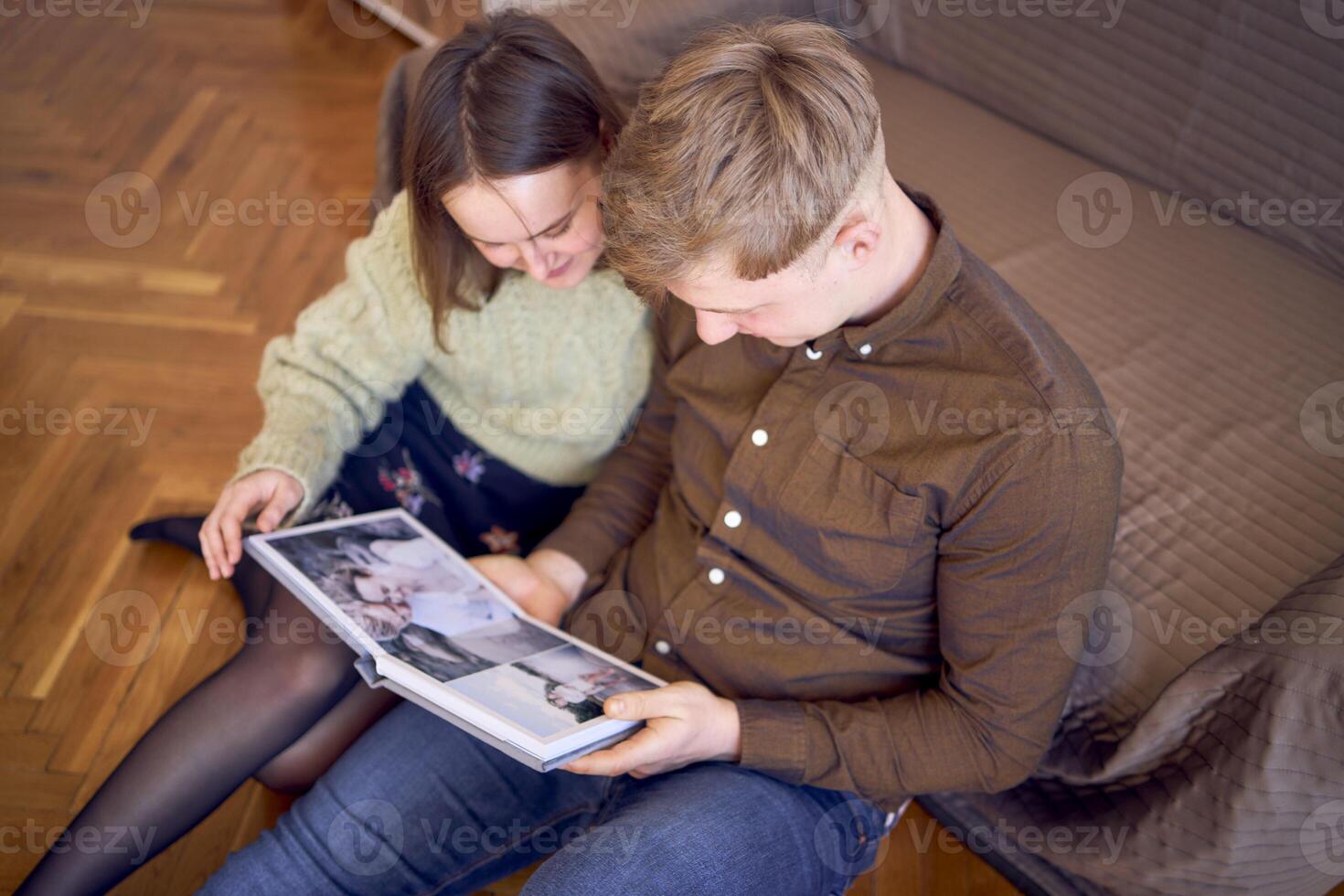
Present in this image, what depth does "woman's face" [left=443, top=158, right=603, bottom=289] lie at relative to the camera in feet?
3.36

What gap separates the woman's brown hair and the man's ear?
330 mm

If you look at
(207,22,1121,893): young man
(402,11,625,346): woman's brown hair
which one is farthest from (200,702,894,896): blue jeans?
(402,11,625,346): woman's brown hair

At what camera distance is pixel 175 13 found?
2998 mm

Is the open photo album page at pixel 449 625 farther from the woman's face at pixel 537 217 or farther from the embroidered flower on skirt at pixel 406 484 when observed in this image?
the woman's face at pixel 537 217

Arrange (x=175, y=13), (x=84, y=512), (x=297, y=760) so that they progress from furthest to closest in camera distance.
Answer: (x=175, y=13)
(x=84, y=512)
(x=297, y=760)

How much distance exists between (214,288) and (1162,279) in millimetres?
1738

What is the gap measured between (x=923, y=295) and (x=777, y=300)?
14cm

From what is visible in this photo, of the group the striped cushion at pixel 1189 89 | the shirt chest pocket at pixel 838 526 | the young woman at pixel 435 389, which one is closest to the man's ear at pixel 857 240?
the shirt chest pocket at pixel 838 526

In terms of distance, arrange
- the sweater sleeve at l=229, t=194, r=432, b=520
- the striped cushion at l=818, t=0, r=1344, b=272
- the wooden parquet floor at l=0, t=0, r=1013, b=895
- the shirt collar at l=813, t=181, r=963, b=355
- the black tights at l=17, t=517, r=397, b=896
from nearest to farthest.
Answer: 1. the shirt collar at l=813, t=181, r=963, b=355
2. the black tights at l=17, t=517, r=397, b=896
3. the sweater sleeve at l=229, t=194, r=432, b=520
4. the striped cushion at l=818, t=0, r=1344, b=272
5. the wooden parquet floor at l=0, t=0, r=1013, b=895

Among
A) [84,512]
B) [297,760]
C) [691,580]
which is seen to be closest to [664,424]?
[691,580]

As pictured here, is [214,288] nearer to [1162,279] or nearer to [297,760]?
[297,760]

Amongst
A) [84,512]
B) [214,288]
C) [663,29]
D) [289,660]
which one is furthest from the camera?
[214,288]

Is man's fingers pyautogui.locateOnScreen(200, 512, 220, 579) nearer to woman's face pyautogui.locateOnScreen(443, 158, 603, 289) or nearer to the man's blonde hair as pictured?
woman's face pyautogui.locateOnScreen(443, 158, 603, 289)

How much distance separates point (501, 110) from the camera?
1000 millimetres
